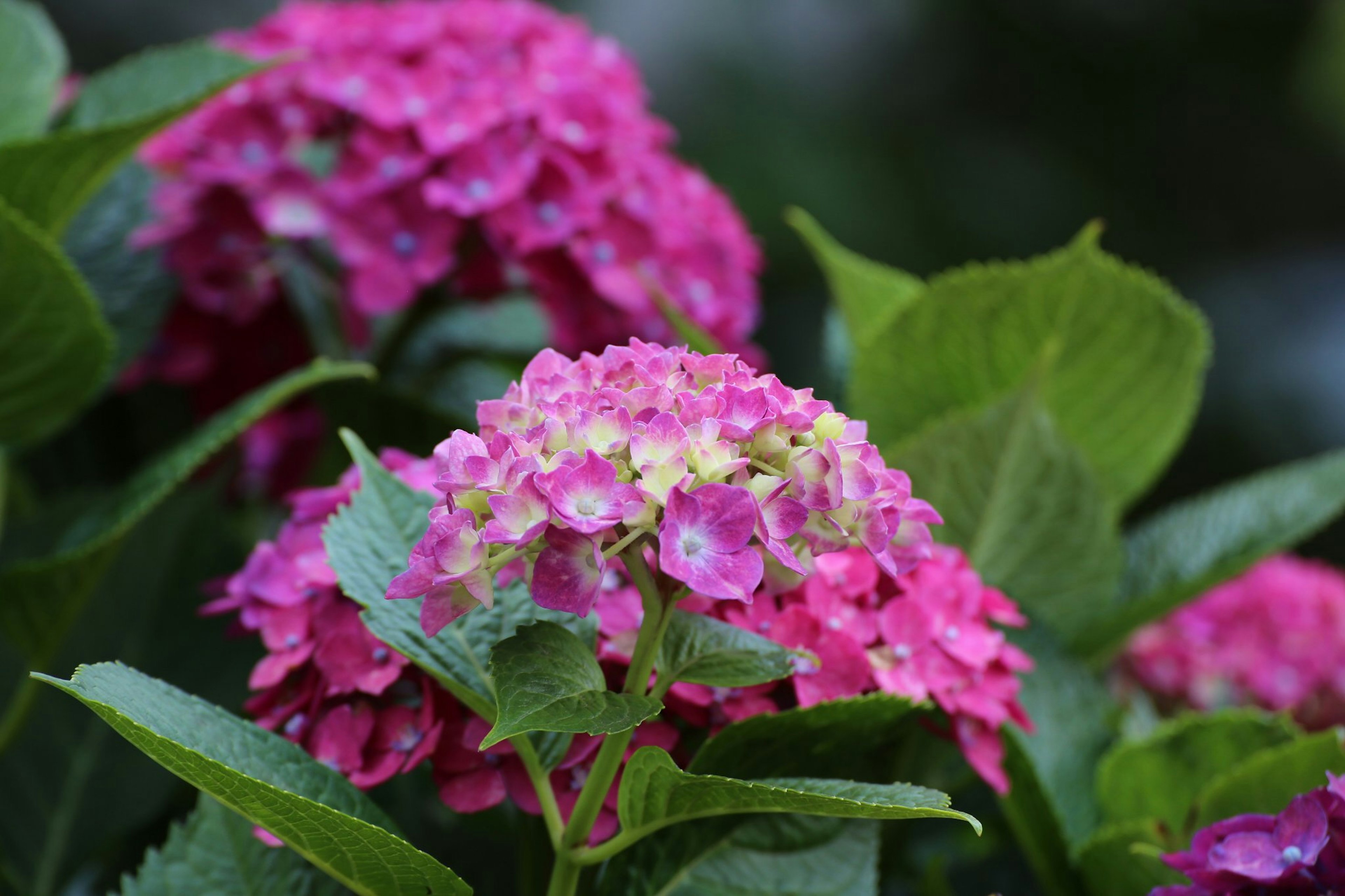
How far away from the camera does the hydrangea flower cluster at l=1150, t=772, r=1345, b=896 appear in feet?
1.30

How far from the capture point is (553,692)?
1.20 ft

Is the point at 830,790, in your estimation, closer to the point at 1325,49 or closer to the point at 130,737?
the point at 130,737

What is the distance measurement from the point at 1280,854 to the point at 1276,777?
0.39ft

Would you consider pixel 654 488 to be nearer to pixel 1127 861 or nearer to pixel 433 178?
pixel 1127 861

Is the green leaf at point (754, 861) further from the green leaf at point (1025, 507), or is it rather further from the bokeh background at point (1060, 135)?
the bokeh background at point (1060, 135)

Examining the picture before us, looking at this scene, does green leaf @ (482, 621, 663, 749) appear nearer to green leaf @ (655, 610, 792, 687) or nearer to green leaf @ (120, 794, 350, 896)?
green leaf @ (655, 610, 792, 687)

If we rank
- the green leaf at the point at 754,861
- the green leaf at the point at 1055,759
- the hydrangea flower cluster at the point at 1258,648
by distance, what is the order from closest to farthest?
the green leaf at the point at 754,861 → the green leaf at the point at 1055,759 → the hydrangea flower cluster at the point at 1258,648

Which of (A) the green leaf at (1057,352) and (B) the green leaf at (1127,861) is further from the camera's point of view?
(A) the green leaf at (1057,352)

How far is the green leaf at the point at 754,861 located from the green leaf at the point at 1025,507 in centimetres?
20

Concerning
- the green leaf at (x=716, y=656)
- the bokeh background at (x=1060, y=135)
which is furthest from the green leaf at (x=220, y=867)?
the bokeh background at (x=1060, y=135)

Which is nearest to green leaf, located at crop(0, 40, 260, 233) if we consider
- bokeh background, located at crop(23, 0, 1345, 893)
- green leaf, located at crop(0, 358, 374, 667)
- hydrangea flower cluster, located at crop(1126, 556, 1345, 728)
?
green leaf, located at crop(0, 358, 374, 667)

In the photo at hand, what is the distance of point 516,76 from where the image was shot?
781 mm

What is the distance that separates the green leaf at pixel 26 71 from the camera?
69cm

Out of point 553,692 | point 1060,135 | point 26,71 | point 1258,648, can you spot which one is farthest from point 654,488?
point 1060,135
